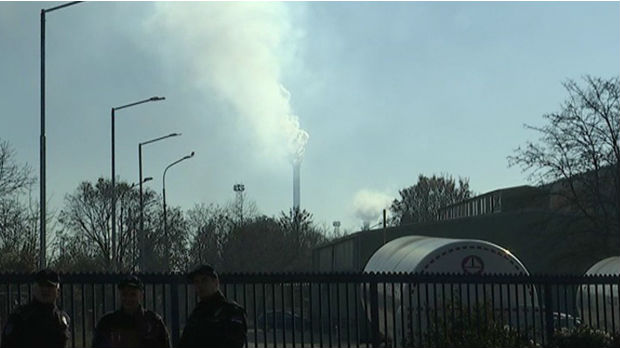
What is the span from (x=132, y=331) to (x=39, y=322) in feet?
3.13

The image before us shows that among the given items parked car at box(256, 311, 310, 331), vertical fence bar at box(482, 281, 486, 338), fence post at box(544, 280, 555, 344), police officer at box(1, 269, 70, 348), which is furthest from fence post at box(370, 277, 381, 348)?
police officer at box(1, 269, 70, 348)

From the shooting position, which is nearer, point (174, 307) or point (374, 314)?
point (174, 307)

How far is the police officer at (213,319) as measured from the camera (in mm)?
8898

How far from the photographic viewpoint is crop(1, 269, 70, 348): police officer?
9.37 meters

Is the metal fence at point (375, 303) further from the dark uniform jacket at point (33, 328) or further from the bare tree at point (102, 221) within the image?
the bare tree at point (102, 221)

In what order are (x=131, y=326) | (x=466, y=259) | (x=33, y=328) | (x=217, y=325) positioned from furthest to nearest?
(x=466, y=259) < (x=33, y=328) < (x=131, y=326) < (x=217, y=325)

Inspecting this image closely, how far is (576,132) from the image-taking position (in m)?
46.0

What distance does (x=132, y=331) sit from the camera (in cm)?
898

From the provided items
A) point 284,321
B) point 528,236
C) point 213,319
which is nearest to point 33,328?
point 213,319

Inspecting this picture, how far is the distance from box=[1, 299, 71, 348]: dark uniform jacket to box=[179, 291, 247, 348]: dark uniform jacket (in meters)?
1.33

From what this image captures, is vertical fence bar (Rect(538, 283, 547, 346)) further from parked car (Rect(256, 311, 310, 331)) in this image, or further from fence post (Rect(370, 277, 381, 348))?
parked car (Rect(256, 311, 310, 331))

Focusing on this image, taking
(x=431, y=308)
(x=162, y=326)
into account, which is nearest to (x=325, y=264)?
(x=431, y=308)

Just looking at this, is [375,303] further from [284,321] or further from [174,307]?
[174,307]

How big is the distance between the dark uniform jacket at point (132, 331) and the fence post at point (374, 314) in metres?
8.28
